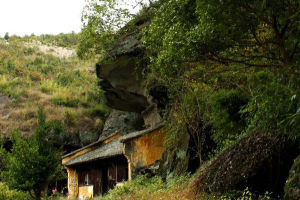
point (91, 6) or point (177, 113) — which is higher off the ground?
point (91, 6)

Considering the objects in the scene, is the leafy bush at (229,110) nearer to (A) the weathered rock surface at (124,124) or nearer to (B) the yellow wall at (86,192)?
(B) the yellow wall at (86,192)

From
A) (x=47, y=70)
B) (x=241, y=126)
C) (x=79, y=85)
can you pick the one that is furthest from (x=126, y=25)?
(x=47, y=70)

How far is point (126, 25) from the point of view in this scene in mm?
19719

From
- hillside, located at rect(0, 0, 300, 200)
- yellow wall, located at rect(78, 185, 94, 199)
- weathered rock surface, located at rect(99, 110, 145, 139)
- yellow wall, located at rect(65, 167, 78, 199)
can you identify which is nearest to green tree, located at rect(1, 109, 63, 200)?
hillside, located at rect(0, 0, 300, 200)

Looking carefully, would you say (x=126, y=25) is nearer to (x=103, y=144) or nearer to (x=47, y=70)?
(x=103, y=144)

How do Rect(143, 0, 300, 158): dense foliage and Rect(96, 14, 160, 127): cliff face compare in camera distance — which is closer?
Rect(143, 0, 300, 158): dense foliage

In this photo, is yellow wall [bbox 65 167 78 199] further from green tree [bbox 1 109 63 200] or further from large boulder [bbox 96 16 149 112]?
green tree [bbox 1 109 63 200]

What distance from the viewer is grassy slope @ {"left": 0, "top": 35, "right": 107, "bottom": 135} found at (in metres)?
31.5

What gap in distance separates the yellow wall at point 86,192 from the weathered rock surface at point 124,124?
8.37 meters

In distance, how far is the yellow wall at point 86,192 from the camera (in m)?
20.4

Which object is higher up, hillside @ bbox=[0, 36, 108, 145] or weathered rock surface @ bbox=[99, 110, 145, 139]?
hillside @ bbox=[0, 36, 108, 145]

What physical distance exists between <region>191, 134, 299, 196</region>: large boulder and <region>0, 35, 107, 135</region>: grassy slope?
23588 mm

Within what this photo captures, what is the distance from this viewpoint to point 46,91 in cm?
3956

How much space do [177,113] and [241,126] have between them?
4.31 metres
